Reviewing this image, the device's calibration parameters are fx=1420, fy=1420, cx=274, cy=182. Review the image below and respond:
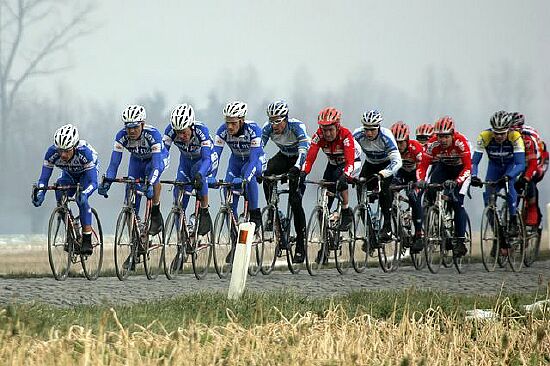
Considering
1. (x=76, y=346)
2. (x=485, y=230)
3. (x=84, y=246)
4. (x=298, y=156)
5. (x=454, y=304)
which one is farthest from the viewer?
(x=485, y=230)

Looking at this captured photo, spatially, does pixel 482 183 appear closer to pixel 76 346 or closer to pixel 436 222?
pixel 436 222

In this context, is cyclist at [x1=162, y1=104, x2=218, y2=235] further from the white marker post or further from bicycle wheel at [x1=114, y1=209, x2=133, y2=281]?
the white marker post

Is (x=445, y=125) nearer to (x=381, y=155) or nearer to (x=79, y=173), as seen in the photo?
(x=381, y=155)

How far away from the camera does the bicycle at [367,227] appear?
20.0m

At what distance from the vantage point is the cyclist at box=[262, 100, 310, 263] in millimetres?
19078

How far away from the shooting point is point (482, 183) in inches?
840

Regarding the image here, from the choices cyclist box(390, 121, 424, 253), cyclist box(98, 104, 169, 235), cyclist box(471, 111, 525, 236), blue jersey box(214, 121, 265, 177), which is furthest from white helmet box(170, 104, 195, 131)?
cyclist box(471, 111, 525, 236)

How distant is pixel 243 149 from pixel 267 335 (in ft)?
27.8

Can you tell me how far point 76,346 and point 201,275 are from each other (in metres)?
8.82

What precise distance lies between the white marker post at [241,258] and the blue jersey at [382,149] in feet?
18.8

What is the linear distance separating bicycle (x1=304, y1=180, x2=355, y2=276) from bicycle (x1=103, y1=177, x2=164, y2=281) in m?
2.08

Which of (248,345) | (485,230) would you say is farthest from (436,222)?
(248,345)

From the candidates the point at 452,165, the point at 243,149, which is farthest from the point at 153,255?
the point at 452,165

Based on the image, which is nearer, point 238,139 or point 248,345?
point 248,345
